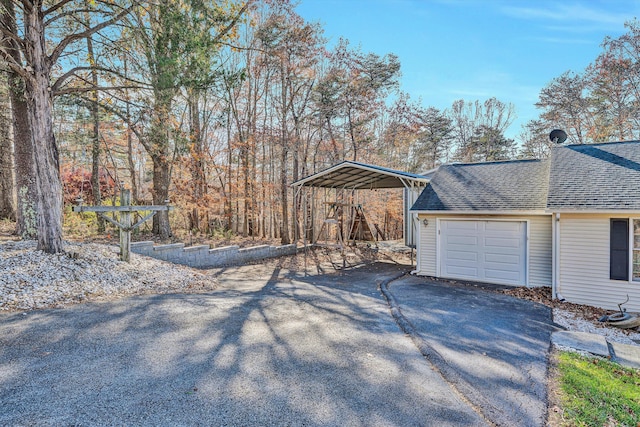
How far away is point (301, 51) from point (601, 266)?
1288 cm

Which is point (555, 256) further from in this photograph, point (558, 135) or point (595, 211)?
point (558, 135)

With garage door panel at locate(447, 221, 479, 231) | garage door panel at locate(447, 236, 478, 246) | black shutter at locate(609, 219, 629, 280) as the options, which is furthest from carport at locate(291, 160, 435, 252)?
black shutter at locate(609, 219, 629, 280)

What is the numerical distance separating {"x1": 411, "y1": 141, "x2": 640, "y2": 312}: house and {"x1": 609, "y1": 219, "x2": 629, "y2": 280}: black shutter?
0.05ft

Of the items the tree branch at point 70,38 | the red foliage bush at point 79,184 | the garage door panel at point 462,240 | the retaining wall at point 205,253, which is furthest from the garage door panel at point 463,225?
the red foliage bush at point 79,184

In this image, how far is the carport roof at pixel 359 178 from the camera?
10.7m

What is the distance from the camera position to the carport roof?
10.7 meters

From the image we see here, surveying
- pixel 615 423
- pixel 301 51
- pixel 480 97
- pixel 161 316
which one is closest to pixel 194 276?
pixel 161 316

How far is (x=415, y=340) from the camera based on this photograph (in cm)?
458

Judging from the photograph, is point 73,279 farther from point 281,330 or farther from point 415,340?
point 415,340

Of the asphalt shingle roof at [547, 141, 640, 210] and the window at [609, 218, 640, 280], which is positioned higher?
the asphalt shingle roof at [547, 141, 640, 210]

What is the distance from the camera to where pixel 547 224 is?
26.9 feet

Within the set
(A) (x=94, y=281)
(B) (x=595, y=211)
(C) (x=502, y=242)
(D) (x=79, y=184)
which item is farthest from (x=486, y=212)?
(D) (x=79, y=184)

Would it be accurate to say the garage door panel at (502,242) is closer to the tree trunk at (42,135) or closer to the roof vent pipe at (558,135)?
the roof vent pipe at (558,135)

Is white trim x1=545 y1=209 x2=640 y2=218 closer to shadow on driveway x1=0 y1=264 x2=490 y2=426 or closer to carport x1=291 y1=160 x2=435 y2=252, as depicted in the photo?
carport x1=291 y1=160 x2=435 y2=252
